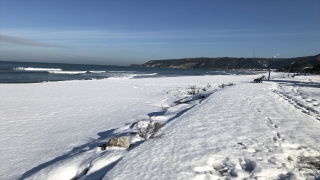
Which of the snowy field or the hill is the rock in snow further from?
the hill

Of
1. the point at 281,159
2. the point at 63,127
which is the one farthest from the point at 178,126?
the point at 63,127

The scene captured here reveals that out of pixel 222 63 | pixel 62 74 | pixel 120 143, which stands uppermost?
pixel 222 63

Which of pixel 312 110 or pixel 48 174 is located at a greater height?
pixel 312 110

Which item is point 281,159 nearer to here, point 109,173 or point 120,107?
point 109,173

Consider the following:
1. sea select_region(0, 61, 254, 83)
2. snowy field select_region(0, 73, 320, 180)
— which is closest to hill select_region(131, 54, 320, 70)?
sea select_region(0, 61, 254, 83)

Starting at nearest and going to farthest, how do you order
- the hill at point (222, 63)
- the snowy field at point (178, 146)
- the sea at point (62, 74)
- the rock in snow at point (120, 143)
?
the snowy field at point (178, 146) < the rock in snow at point (120, 143) < the sea at point (62, 74) < the hill at point (222, 63)

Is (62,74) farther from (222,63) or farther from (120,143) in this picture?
(222,63)

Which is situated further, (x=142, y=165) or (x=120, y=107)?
(x=120, y=107)

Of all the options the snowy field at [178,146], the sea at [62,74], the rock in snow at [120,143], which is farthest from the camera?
the sea at [62,74]

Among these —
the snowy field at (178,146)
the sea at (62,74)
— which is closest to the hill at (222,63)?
the sea at (62,74)

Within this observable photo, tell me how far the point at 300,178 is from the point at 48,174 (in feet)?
12.8

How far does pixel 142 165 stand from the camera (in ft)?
11.0

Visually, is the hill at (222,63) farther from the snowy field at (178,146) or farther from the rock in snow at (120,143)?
the rock in snow at (120,143)

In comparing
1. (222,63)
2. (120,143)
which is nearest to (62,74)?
(120,143)
